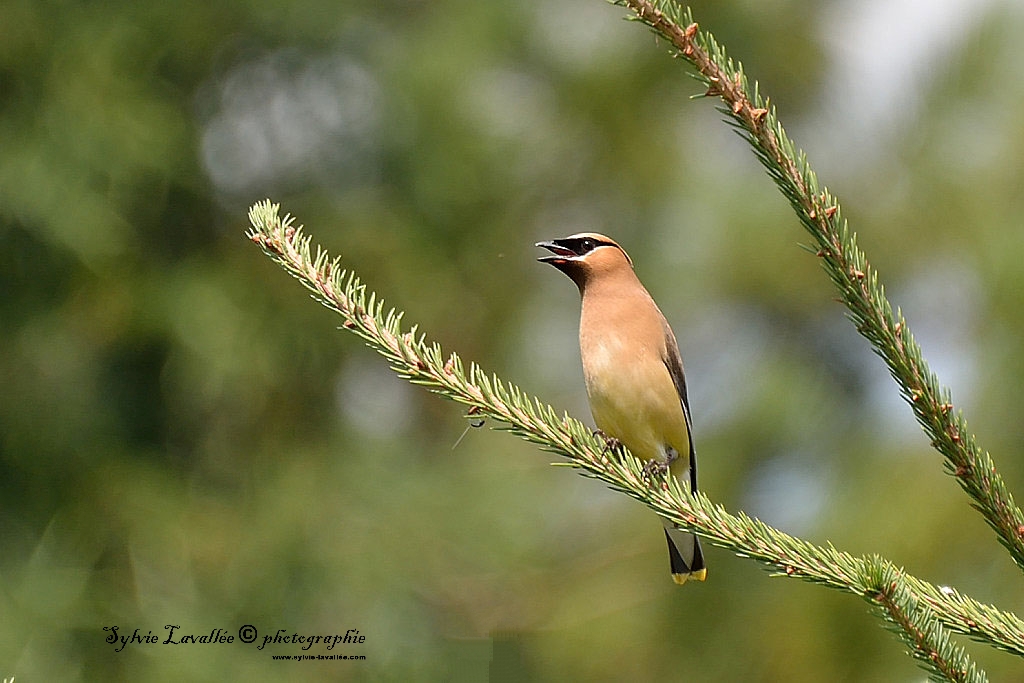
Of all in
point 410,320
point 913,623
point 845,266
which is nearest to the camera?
point 913,623

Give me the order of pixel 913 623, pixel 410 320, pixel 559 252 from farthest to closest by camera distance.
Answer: pixel 410 320 < pixel 559 252 < pixel 913 623

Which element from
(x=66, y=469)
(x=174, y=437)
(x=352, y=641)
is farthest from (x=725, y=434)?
(x=66, y=469)

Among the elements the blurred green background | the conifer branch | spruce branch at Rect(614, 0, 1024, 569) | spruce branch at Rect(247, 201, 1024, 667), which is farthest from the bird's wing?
the blurred green background

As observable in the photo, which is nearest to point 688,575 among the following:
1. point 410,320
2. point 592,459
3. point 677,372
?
A: point 677,372

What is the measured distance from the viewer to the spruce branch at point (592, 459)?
1753 mm

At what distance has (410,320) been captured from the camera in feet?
29.3

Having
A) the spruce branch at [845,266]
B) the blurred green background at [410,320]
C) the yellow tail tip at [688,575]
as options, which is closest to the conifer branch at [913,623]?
the spruce branch at [845,266]

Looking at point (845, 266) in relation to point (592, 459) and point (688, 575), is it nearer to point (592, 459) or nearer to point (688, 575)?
point (592, 459)

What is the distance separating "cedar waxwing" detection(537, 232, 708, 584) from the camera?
3.37 metres

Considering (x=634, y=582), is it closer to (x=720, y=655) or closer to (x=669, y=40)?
(x=720, y=655)

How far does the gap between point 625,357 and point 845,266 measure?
1.55 meters

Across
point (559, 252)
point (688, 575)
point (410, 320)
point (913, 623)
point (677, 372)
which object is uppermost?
point (913, 623)

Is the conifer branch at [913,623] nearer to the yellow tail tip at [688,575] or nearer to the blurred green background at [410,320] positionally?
the yellow tail tip at [688,575]

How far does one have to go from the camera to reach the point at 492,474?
356 inches
